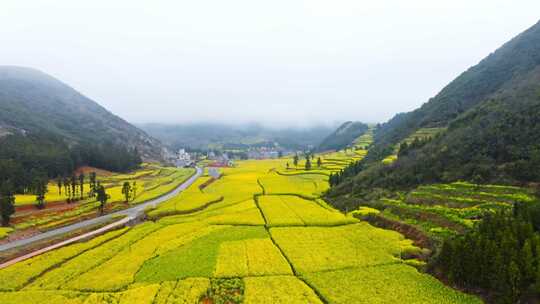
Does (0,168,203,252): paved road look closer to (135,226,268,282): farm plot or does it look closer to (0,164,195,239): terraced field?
(0,164,195,239): terraced field

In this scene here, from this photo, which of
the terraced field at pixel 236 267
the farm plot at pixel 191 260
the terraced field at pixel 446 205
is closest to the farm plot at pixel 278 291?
the terraced field at pixel 236 267

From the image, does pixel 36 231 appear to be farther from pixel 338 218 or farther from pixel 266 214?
pixel 338 218

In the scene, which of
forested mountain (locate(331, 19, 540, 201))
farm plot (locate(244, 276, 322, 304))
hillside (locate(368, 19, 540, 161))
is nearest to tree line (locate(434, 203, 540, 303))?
farm plot (locate(244, 276, 322, 304))

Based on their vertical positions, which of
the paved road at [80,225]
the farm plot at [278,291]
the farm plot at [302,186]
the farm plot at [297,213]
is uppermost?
the farm plot at [302,186]

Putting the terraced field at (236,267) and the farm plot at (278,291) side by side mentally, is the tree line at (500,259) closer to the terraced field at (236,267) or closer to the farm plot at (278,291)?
the terraced field at (236,267)

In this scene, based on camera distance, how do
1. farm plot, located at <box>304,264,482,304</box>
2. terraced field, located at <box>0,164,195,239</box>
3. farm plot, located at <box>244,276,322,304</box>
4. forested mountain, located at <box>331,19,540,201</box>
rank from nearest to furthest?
farm plot, located at <box>304,264,482,304</box> → farm plot, located at <box>244,276,322,304</box> → forested mountain, located at <box>331,19,540,201</box> → terraced field, located at <box>0,164,195,239</box>

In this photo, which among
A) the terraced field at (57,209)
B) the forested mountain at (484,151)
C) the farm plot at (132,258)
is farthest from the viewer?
the terraced field at (57,209)

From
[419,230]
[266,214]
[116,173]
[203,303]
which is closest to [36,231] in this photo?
[266,214]

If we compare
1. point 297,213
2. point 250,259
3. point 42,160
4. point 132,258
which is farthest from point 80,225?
point 42,160

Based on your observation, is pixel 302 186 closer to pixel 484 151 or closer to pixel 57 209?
pixel 484 151
